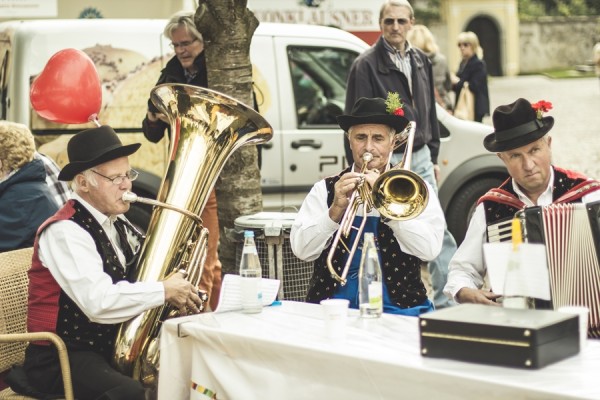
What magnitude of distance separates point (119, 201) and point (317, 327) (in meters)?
1.11

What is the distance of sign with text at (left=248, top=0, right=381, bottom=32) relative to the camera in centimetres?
1105

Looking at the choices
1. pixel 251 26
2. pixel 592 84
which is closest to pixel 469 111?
pixel 251 26

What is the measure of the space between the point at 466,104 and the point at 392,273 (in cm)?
790

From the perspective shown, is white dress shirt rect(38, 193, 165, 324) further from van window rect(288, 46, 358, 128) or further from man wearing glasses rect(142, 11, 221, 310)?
van window rect(288, 46, 358, 128)

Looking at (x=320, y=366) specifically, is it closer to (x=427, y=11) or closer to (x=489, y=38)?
(x=427, y=11)

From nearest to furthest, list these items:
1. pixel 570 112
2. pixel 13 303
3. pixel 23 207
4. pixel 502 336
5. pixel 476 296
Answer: pixel 502 336 < pixel 476 296 < pixel 13 303 < pixel 23 207 < pixel 570 112

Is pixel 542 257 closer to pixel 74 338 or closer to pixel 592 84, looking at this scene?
pixel 74 338

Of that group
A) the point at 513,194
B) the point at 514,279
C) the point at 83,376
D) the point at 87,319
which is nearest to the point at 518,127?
the point at 513,194

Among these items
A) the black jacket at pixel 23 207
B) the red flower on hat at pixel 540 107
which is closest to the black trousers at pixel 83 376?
the black jacket at pixel 23 207

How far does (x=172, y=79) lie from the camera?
6.65 metres

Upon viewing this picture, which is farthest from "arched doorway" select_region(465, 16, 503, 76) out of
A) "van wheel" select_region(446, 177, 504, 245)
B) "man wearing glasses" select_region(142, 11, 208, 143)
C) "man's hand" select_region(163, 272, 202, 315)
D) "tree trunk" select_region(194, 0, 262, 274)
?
"man's hand" select_region(163, 272, 202, 315)

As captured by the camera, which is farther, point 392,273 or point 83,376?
point 392,273

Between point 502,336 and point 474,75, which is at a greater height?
point 474,75

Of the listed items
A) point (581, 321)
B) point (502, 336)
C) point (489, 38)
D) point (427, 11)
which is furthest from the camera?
point (489, 38)
